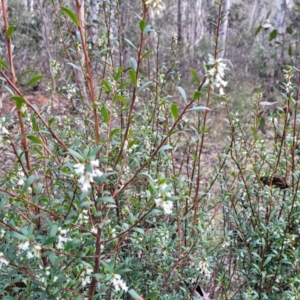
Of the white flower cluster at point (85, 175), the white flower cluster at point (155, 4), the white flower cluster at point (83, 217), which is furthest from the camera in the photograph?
the white flower cluster at point (83, 217)

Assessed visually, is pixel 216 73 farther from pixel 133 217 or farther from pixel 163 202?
pixel 133 217

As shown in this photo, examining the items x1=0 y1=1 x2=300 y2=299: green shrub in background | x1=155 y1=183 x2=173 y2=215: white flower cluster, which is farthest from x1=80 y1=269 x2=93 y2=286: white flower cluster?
x1=155 y1=183 x2=173 y2=215: white flower cluster

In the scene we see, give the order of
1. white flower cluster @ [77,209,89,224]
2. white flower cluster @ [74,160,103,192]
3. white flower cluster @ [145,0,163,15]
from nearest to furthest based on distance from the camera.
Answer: white flower cluster @ [74,160,103,192], white flower cluster @ [145,0,163,15], white flower cluster @ [77,209,89,224]

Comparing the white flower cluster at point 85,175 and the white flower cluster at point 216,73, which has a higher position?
the white flower cluster at point 216,73

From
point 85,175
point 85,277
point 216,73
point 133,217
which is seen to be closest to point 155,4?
point 216,73

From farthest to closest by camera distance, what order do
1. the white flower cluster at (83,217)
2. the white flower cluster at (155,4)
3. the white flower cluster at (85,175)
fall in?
the white flower cluster at (83,217) < the white flower cluster at (155,4) < the white flower cluster at (85,175)

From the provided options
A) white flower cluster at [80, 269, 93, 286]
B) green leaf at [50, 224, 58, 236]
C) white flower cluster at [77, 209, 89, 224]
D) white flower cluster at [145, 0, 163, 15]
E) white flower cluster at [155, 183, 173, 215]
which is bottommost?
white flower cluster at [80, 269, 93, 286]

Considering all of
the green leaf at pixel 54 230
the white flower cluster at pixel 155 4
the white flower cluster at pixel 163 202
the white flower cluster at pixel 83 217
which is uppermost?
the white flower cluster at pixel 155 4

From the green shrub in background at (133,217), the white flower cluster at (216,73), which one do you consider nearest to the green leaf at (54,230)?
the green shrub in background at (133,217)

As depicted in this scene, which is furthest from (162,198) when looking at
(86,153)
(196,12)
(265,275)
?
(196,12)

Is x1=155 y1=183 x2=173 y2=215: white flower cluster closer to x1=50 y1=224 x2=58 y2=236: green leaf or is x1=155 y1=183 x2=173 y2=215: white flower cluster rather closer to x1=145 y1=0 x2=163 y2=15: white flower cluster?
x1=50 y1=224 x2=58 y2=236: green leaf

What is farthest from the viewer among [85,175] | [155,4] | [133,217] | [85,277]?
[85,277]

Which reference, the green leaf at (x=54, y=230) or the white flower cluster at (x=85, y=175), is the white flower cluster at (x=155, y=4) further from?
the green leaf at (x=54, y=230)

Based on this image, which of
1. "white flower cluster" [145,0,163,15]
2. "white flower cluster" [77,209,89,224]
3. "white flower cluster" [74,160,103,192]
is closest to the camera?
"white flower cluster" [74,160,103,192]
